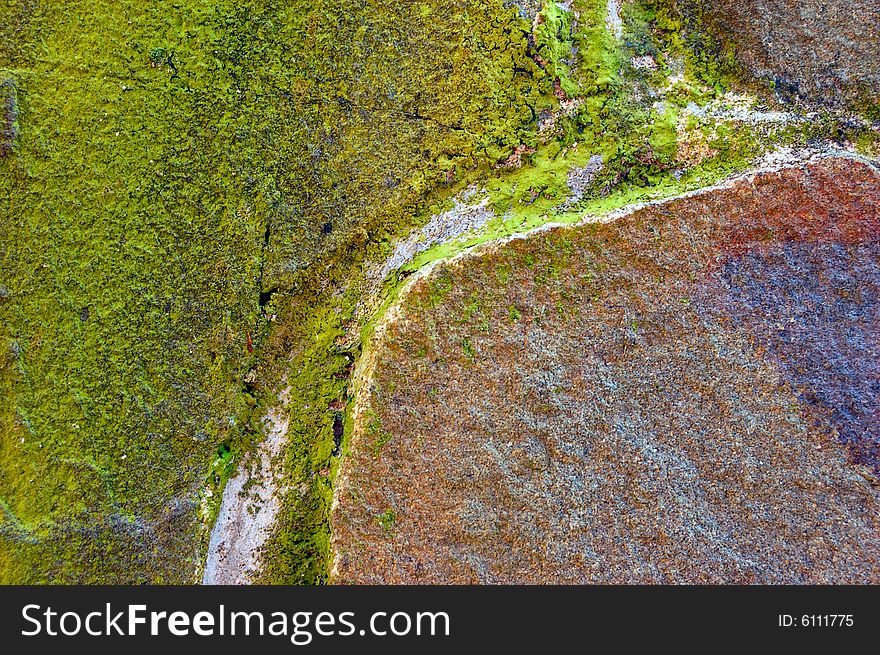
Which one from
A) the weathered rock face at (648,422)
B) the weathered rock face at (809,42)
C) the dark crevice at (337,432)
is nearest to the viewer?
the weathered rock face at (648,422)

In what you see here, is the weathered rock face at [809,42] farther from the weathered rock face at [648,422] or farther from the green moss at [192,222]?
the green moss at [192,222]

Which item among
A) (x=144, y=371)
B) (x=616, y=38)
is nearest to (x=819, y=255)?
(x=616, y=38)

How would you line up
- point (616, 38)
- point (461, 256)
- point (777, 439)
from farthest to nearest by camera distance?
point (616, 38) → point (461, 256) → point (777, 439)

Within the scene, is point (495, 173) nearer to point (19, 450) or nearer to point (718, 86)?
point (718, 86)

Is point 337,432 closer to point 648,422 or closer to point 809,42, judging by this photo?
point 648,422

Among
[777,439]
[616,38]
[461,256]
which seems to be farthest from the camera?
[616,38]

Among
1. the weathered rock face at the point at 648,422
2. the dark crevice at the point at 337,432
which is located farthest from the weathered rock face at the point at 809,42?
the dark crevice at the point at 337,432

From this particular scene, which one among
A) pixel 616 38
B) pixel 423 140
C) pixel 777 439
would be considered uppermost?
pixel 616 38
